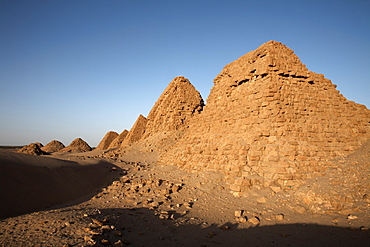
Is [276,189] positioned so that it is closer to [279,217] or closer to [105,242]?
[279,217]

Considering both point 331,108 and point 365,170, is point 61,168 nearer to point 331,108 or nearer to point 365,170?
point 365,170

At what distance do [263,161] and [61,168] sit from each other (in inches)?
336

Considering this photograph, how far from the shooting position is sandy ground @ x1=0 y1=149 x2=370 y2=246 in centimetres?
456

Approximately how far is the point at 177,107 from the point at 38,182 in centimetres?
1820

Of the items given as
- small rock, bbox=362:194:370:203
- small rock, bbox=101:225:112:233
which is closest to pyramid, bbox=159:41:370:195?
small rock, bbox=362:194:370:203

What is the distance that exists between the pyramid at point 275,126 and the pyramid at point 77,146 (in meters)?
29.1

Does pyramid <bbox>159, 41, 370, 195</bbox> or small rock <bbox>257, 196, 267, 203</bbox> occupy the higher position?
pyramid <bbox>159, 41, 370, 195</bbox>

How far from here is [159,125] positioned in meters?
25.6

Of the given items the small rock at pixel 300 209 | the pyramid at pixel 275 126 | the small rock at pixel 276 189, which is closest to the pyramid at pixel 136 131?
the pyramid at pixel 275 126

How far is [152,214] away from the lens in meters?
6.51

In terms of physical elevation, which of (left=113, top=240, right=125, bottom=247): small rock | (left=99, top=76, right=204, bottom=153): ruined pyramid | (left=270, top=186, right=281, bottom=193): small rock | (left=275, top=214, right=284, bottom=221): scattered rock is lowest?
(left=113, top=240, right=125, bottom=247): small rock

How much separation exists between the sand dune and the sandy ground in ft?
0.10

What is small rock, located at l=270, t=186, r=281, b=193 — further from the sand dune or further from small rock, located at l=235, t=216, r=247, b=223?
the sand dune

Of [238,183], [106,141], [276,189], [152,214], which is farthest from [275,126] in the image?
[106,141]
